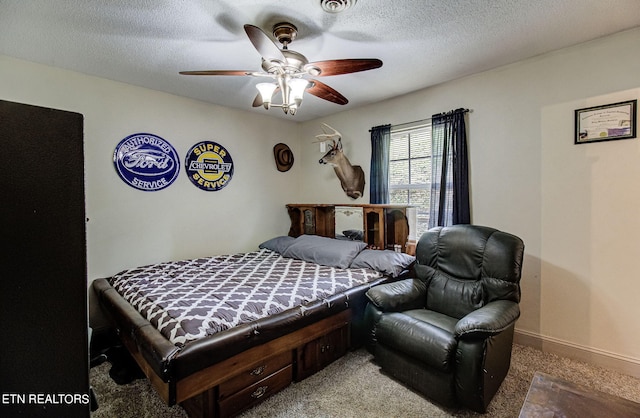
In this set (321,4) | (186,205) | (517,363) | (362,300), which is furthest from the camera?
(186,205)

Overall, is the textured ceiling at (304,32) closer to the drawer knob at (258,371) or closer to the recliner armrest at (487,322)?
the recliner armrest at (487,322)

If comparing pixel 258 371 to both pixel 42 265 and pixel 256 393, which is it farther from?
pixel 42 265

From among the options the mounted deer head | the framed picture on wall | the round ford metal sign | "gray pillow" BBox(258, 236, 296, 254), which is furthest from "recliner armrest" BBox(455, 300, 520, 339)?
the round ford metal sign

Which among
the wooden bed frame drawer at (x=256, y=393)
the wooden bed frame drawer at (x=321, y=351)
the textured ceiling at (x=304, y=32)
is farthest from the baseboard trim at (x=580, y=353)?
the textured ceiling at (x=304, y=32)

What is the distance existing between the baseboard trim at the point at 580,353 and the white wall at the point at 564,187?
14 millimetres

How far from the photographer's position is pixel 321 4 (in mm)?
1777

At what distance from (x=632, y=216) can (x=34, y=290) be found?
11.0 feet

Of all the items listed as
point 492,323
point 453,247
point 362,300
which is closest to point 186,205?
point 362,300

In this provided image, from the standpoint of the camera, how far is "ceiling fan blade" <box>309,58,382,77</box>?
1.86 m

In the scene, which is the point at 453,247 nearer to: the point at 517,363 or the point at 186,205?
the point at 517,363

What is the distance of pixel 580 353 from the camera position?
2.39m

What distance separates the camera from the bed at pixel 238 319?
165 cm

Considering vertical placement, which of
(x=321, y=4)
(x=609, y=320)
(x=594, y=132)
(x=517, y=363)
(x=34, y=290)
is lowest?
(x=517, y=363)

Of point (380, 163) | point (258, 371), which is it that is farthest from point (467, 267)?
point (258, 371)
